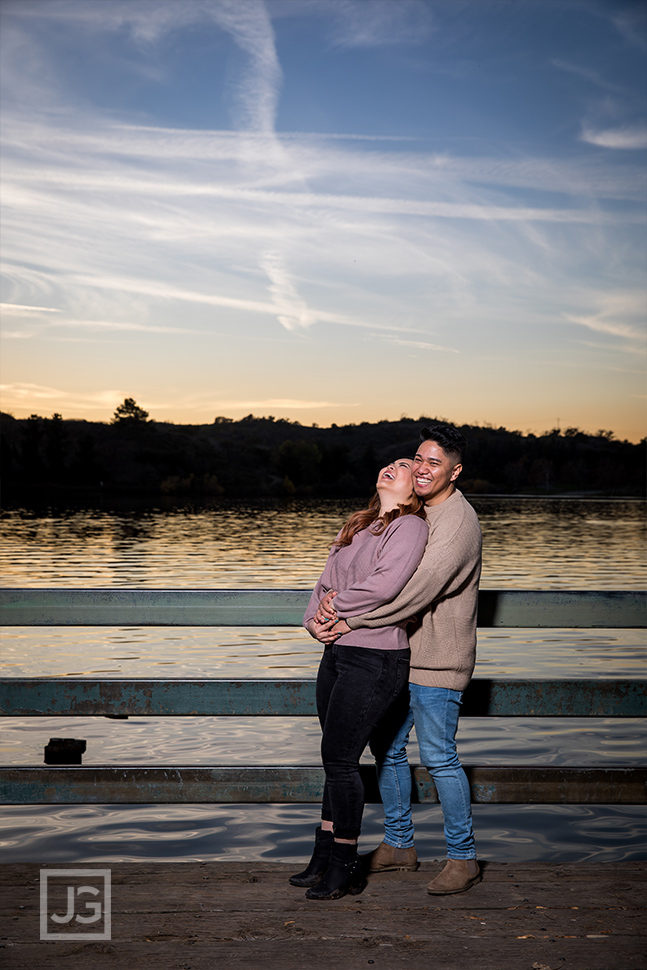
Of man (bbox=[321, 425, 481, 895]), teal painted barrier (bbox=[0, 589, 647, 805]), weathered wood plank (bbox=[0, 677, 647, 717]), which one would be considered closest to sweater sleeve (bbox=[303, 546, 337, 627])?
man (bbox=[321, 425, 481, 895])

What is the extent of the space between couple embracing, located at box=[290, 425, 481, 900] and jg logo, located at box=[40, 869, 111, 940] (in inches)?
28.9

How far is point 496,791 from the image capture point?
3.88 metres

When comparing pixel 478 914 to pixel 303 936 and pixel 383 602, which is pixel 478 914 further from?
pixel 383 602

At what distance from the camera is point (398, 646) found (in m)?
3.49

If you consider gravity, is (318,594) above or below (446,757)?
above

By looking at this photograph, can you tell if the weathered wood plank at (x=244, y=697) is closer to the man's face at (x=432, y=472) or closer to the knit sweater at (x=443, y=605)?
the knit sweater at (x=443, y=605)

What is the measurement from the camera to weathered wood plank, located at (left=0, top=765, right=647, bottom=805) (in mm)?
3812

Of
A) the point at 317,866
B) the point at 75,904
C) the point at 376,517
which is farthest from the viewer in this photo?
the point at 376,517

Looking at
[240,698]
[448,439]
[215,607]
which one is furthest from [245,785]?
[448,439]

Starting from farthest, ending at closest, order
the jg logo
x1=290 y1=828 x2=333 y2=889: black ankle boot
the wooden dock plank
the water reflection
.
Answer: the water reflection, x1=290 y1=828 x2=333 y2=889: black ankle boot, the jg logo, the wooden dock plank

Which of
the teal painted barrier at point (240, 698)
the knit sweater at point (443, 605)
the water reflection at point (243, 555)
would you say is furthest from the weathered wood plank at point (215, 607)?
the water reflection at point (243, 555)

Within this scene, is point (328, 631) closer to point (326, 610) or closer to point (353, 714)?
point (326, 610)

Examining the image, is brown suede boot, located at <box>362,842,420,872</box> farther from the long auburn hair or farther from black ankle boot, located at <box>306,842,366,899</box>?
the long auburn hair

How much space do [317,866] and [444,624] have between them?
106cm
